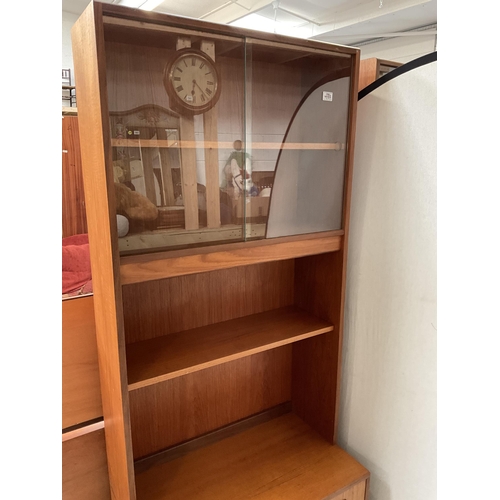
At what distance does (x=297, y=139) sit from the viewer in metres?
1.27

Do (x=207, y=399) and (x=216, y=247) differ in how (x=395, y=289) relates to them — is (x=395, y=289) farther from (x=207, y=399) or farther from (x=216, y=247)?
(x=207, y=399)

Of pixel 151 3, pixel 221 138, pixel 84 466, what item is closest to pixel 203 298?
pixel 221 138

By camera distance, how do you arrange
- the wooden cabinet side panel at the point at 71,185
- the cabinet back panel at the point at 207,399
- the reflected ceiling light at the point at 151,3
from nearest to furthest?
the cabinet back panel at the point at 207,399
the wooden cabinet side panel at the point at 71,185
the reflected ceiling light at the point at 151,3

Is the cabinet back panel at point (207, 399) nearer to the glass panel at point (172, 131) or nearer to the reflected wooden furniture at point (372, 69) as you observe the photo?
the glass panel at point (172, 131)

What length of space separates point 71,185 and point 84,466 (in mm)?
1193

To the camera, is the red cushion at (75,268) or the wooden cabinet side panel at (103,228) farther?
the red cushion at (75,268)

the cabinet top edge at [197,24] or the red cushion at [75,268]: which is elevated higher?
the cabinet top edge at [197,24]

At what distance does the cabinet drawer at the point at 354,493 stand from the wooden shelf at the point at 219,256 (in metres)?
0.83

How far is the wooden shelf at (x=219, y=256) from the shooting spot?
3.33 ft

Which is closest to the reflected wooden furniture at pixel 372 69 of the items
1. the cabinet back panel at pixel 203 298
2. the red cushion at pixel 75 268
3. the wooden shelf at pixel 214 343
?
the cabinet back panel at pixel 203 298

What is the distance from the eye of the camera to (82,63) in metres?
0.99

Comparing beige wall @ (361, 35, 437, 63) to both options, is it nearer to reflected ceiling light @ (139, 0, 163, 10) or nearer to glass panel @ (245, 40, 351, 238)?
reflected ceiling light @ (139, 0, 163, 10)

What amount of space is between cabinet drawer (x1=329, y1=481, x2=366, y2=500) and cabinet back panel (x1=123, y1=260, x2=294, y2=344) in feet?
2.23

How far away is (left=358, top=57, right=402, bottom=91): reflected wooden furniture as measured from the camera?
1366 millimetres
